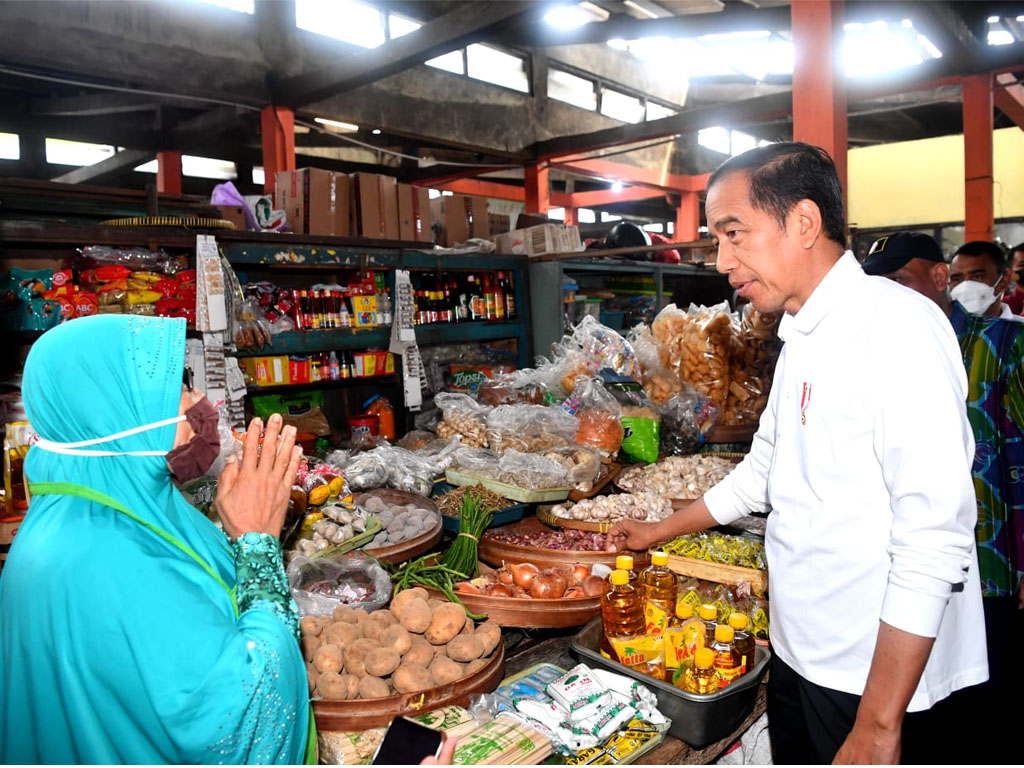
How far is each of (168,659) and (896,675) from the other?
1277 mm

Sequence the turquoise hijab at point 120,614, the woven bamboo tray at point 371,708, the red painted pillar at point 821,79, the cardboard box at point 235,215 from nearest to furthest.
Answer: the turquoise hijab at point 120,614 → the woven bamboo tray at point 371,708 → the red painted pillar at point 821,79 → the cardboard box at point 235,215

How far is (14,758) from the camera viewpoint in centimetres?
132

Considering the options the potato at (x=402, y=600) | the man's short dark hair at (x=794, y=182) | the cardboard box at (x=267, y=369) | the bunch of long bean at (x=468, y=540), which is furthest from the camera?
the cardboard box at (x=267, y=369)

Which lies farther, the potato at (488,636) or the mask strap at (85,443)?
the potato at (488,636)

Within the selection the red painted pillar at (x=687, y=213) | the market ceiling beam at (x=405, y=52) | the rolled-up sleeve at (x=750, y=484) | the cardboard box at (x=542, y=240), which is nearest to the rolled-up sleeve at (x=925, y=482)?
the rolled-up sleeve at (x=750, y=484)

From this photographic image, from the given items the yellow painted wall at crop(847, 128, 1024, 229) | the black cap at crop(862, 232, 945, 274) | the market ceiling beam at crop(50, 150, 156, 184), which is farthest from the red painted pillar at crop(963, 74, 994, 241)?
the market ceiling beam at crop(50, 150, 156, 184)

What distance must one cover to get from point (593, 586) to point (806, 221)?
1.38 meters

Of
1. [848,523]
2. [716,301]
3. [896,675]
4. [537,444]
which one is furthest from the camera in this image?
[716,301]

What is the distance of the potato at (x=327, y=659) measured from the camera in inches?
70.6

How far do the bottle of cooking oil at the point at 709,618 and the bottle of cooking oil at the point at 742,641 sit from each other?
5 centimetres

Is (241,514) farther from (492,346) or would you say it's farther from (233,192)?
(492,346)

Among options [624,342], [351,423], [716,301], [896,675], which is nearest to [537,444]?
[624,342]

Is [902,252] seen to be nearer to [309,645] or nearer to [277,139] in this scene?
[309,645]

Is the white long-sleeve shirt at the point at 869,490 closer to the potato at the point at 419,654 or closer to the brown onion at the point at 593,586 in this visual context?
the brown onion at the point at 593,586
